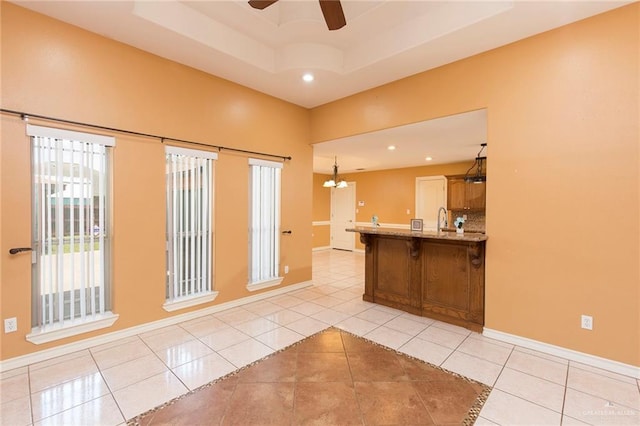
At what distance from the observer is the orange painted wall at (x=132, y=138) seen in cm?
243

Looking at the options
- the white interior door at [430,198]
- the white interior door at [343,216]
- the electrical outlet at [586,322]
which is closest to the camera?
the electrical outlet at [586,322]

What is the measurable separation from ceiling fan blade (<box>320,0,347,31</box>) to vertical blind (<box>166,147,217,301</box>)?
2.19 meters

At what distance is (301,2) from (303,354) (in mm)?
Answer: 3486

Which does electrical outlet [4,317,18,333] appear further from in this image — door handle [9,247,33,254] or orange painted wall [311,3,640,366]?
orange painted wall [311,3,640,366]

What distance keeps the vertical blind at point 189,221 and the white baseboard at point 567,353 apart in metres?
3.44

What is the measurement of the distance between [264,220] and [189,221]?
1139 millimetres

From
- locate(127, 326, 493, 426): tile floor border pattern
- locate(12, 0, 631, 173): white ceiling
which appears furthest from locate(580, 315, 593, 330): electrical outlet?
locate(12, 0, 631, 173): white ceiling

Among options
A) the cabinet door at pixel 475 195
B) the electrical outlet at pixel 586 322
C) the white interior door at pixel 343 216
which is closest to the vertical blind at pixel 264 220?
the electrical outlet at pixel 586 322

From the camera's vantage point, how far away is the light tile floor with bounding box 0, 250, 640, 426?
1.90 m

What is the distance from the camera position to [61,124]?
263 centimetres

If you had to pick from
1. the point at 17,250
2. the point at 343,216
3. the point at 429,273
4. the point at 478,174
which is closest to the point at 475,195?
the point at 478,174

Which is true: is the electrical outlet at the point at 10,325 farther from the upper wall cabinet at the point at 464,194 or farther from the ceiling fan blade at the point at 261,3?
the upper wall cabinet at the point at 464,194

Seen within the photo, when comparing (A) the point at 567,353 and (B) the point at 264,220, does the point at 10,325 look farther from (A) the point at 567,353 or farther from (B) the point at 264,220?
(A) the point at 567,353

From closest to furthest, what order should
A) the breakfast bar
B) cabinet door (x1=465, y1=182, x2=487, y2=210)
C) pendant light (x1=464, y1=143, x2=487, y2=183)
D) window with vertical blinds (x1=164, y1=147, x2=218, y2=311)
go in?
the breakfast bar < window with vertical blinds (x1=164, y1=147, x2=218, y2=311) < pendant light (x1=464, y1=143, x2=487, y2=183) < cabinet door (x1=465, y1=182, x2=487, y2=210)
